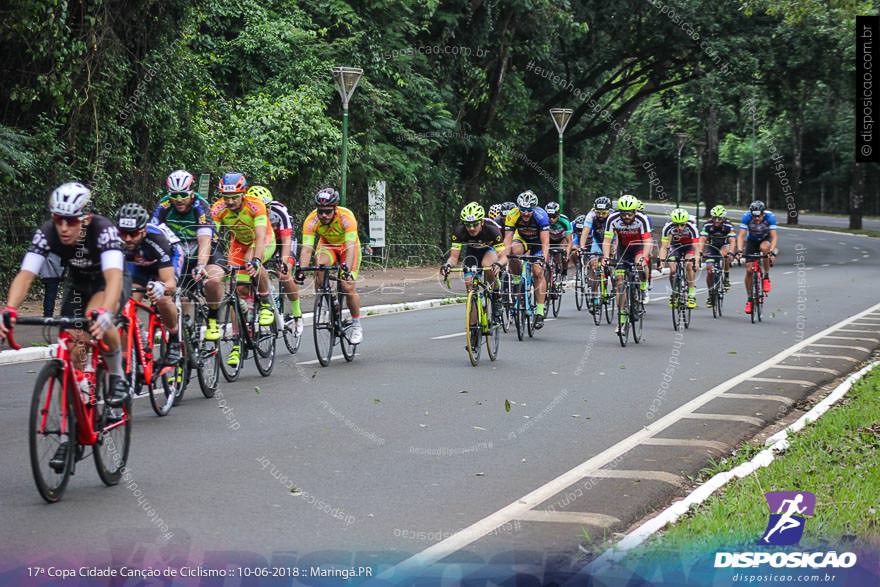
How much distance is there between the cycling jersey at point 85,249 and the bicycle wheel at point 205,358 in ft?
9.93

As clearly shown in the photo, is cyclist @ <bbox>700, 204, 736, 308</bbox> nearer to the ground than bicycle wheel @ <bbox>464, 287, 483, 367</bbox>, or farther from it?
farther from it

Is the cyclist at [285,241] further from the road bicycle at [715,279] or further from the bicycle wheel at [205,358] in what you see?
the road bicycle at [715,279]

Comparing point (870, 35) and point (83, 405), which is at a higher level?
point (870, 35)

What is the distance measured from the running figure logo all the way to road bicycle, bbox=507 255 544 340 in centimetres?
1007

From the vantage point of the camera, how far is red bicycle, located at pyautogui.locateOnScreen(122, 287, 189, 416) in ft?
30.1

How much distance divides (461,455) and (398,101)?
82.8 ft

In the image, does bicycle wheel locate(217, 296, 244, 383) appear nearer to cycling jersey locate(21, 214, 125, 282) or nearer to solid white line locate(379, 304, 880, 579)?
cycling jersey locate(21, 214, 125, 282)

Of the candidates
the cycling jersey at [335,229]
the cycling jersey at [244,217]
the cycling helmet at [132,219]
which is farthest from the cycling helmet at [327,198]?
the cycling helmet at [132,219]

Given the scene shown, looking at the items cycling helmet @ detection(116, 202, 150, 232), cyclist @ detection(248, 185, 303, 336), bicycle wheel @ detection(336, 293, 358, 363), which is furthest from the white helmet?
bicycle wheel @ detection(336, 293, 358, 363)

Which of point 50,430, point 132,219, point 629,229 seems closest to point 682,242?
point 629,229

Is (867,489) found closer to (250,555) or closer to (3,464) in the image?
(250,555)

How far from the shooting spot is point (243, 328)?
1246cm

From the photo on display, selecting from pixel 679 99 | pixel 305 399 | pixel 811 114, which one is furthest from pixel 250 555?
pixel 811 114

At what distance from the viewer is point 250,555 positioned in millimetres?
6102
